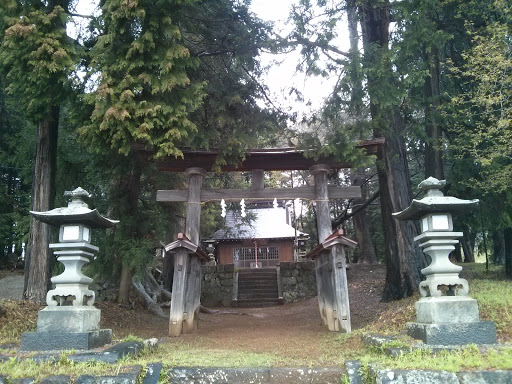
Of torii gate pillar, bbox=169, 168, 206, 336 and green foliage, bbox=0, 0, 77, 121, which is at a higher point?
green foliage, bbox=0, 0, 77, 121

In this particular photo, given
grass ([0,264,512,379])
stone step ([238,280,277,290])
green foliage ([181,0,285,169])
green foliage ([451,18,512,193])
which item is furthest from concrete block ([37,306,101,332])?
stone step ([238,280,277,290])

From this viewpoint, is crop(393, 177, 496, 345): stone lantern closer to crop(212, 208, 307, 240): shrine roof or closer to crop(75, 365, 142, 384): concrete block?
crop(75, 365, 142, 384): concrete block

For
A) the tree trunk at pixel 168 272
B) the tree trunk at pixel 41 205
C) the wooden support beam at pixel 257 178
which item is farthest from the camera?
the tree trunk at pixel 168 272

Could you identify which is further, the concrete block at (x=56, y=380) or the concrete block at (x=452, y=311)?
the concrete block at (x=452, y=311)

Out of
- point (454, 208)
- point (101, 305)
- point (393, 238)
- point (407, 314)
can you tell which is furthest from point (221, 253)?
point (454, 208)

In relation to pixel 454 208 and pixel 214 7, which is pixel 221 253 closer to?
pixel 214 7

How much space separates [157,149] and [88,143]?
125 cm

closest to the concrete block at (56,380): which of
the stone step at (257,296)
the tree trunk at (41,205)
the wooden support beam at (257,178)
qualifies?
the tree trunk at (41,205)

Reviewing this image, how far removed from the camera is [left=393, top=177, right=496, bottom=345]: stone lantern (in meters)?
5.00

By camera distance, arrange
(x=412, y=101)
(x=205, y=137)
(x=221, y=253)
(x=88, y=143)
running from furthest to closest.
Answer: (x=221, y=253) → (x=412, y=101) → (x=205, y=137) → (x=88, y=143)

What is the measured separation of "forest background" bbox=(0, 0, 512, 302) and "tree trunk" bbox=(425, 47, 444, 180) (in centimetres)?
6

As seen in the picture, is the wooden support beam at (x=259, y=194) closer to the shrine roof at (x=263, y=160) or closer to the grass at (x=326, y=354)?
the shrine roof at (x=263, y=160)

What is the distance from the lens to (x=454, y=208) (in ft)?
18.3

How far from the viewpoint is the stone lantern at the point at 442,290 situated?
16.4 feet
